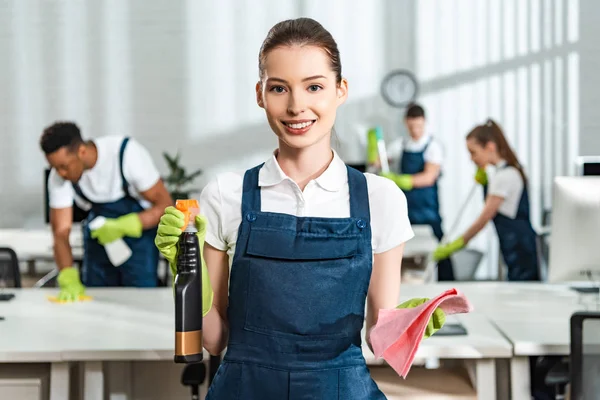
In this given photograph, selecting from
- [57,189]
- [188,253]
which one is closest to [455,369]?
[188,253]

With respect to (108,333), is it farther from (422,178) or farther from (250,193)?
(422,178)

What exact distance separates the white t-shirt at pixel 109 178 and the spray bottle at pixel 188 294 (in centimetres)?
A: 220

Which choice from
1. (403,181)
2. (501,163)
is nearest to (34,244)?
(403,181)

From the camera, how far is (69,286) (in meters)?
3.12

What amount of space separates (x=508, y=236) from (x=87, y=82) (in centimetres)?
377

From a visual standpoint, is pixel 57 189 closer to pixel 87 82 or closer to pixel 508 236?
pixel 508 236

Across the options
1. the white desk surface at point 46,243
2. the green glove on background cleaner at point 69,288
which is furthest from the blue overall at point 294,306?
the white desk surface at point 46,243

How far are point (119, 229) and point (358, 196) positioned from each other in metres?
2.09

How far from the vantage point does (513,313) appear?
278cm

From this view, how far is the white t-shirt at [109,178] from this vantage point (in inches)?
136

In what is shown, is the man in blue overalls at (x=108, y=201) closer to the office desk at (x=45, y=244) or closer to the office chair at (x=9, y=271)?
the office chair at (x=9, y=271)

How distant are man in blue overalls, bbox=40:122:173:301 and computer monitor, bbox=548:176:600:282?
5.44 ft

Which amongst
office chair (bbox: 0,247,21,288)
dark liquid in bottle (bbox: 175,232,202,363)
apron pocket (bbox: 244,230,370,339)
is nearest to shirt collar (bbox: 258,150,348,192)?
apron pocket (bbox: 244,230,370,339)

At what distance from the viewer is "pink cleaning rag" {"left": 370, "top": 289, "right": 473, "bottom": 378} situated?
4.39 ft
